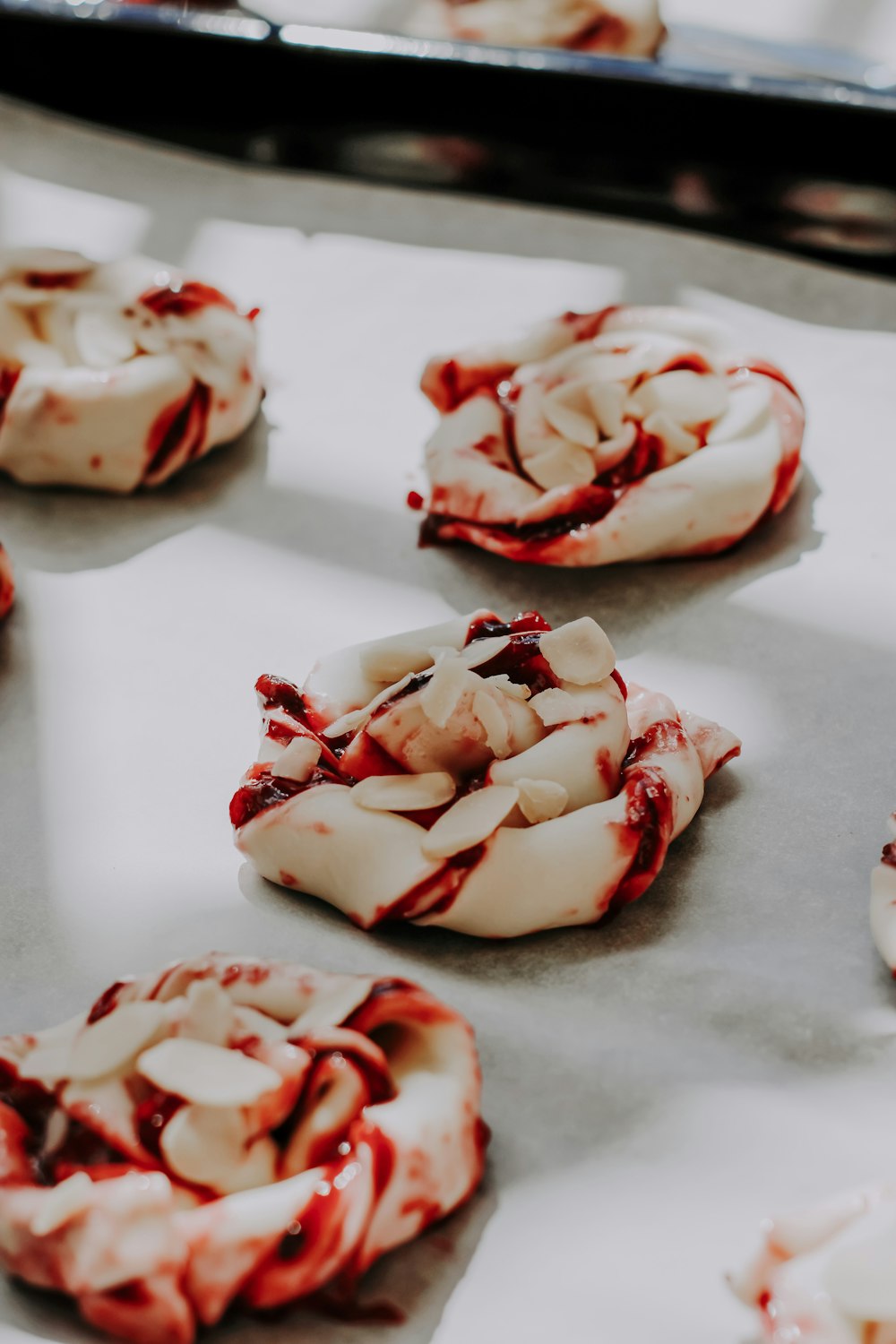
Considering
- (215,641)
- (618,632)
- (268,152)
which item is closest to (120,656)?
(215,641)

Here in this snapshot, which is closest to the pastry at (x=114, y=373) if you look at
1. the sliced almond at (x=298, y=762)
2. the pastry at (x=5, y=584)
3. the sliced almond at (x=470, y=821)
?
the pastry at (x=5, y=584)

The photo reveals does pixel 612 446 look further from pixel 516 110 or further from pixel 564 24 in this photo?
pixel 564 24

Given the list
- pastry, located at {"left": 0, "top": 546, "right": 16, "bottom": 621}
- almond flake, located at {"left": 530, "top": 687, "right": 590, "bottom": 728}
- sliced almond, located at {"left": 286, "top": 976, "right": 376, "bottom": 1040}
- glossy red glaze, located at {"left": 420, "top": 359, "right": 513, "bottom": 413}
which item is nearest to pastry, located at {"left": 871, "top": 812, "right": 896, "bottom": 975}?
almond flake, located at {"left": 530, "top": 687, "right": 590, "bottom": 728}

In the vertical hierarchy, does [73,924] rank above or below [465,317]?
below

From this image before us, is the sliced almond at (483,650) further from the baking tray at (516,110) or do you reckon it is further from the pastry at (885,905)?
the baking tray at (516,110)

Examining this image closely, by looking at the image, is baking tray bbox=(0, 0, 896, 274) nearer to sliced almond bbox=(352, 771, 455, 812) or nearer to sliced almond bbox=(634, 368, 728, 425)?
sliced almond bbox=(634, 368, 728, 425)

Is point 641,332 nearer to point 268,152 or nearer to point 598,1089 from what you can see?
point 268,152

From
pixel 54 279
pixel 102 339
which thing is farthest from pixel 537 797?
pixel 54 279

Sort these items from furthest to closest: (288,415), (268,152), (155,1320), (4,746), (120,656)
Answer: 1. (268,152)
2. (288,415)
3. (120,656)
4. (4,746)
5. (155,1320)
